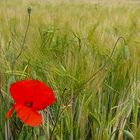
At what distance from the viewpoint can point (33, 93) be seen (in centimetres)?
55

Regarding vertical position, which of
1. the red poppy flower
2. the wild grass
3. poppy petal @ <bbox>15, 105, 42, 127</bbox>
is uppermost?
the red poppy flower

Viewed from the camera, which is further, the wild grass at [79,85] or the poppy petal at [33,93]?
the wild grass at [79,85]

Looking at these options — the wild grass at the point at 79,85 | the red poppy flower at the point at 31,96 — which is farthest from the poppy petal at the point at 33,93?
the wild grass at the point at 79,85

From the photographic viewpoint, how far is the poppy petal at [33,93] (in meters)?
0.54

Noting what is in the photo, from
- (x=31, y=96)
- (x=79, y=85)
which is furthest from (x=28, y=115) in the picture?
(x=79, y=85)

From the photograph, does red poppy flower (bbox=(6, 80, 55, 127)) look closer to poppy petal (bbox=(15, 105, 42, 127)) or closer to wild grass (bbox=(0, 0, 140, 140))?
poppy petal (bbox=(15, 105, 42, 127))

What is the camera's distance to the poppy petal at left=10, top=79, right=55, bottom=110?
0.54 meters

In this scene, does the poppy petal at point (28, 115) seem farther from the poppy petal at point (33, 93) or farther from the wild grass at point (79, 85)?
the wild grass at point (79, 85)

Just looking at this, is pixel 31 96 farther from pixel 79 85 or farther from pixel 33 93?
pixel 79 85

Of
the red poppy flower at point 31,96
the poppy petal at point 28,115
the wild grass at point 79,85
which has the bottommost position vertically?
the wild grass at point 79,85

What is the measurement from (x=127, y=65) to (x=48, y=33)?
0.31 meters

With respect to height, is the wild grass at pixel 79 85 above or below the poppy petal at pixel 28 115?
below

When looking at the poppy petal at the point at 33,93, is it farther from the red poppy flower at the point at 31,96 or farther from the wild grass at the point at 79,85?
the wild grass at the point at 79,85

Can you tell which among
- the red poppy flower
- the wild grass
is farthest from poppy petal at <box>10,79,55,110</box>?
the wild grass
